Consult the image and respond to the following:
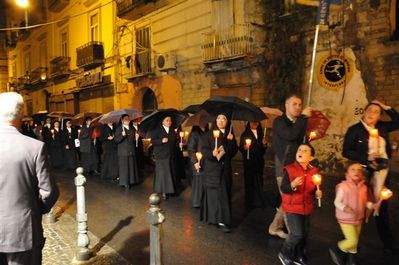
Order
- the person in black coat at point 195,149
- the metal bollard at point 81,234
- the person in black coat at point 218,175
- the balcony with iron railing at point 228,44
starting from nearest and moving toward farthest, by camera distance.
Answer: the metal bollard at point 81,234, the person in black coat at point 218,175, the person in black coat at point 195,149, the balcony with iron railing at point 228,44

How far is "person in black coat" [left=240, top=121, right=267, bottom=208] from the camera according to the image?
316 inches

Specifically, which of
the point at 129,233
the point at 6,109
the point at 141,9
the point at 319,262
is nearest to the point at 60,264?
the point at 129,233

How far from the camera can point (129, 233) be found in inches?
259

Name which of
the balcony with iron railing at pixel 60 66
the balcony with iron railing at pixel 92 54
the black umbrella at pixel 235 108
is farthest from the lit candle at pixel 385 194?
the balcony with iron railing at pixel 60 66

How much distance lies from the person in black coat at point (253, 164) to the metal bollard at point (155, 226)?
4.10m

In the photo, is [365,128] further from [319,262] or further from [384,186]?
[319,262]

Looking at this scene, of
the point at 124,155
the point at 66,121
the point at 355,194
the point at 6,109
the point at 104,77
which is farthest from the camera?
the point at 104,77

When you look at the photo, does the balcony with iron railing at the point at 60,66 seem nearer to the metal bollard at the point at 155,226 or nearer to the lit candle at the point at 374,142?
the lit candle at the point at 374,142

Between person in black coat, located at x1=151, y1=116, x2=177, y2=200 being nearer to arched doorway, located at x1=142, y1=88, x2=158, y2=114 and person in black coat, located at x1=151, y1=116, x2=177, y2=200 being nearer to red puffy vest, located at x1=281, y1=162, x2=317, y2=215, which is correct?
red puffy vest, located at x1=281, y1=162, x2=317, y2=215

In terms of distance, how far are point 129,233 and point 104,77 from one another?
1928cm

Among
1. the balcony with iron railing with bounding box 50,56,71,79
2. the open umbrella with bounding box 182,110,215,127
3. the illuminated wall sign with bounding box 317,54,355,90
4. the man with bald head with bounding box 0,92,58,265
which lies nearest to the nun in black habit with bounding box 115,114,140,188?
the open umbrella with bounding box 182,110,215,127

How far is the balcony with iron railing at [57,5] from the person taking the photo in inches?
1136

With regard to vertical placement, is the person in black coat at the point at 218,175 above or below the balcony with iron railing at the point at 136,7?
below

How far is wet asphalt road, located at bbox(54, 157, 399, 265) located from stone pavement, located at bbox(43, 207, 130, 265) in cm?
18
